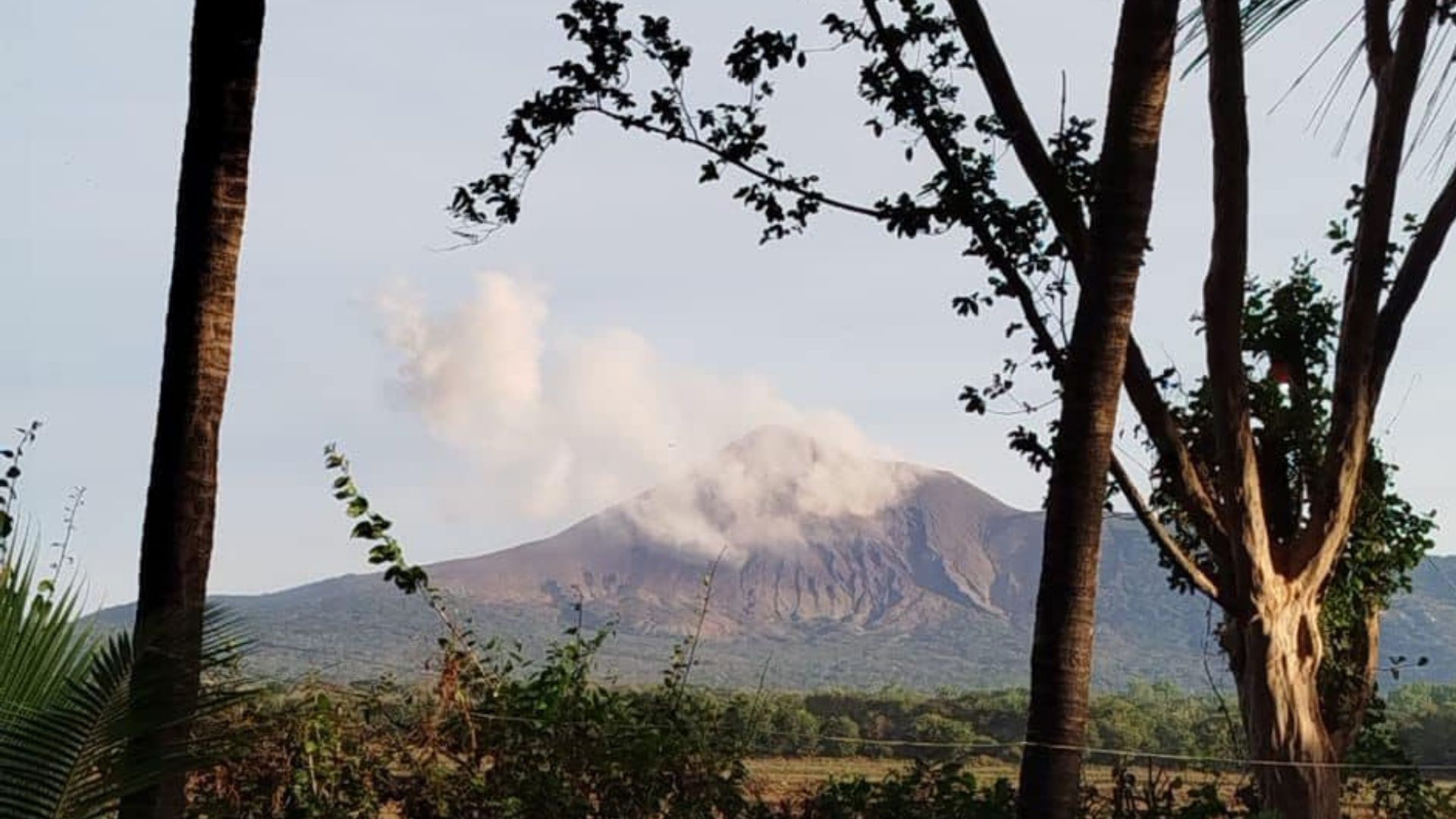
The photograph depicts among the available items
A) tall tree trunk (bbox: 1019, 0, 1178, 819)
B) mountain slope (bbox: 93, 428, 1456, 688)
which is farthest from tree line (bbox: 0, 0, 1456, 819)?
mountain slope (bbox: 93, 428, 1456, 688)

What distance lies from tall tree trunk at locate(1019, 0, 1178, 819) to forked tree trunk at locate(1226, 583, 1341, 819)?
156 centimetres

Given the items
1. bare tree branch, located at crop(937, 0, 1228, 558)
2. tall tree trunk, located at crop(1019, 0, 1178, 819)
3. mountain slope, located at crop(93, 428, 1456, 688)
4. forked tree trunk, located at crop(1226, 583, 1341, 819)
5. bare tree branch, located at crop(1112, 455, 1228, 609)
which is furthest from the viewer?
mountain slope, located at crop(93, 428, 1456, 688)

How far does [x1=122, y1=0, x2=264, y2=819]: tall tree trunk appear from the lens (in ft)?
14.4

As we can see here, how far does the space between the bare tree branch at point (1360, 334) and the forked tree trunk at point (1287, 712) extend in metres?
0.20

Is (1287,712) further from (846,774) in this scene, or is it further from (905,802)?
(846,774)

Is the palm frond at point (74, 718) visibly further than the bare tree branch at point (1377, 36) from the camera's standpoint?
No

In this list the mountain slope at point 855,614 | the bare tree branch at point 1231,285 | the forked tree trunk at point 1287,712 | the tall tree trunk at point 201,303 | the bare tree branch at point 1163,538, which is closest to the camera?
the tall tree trunk at point 201,303

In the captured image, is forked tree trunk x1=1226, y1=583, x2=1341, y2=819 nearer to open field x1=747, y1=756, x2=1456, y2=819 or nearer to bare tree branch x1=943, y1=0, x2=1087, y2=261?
open field x1=747, y1=756, x2=1456, y2=819

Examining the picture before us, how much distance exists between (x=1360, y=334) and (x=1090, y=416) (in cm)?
215

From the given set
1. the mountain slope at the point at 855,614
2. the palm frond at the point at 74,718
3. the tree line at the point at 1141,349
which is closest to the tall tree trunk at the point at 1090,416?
the tree line at the point at 1141,349

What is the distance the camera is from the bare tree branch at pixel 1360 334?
6867 millimetres

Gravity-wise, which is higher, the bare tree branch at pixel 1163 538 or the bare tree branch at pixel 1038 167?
the bare tree branch at pixel 1038 167

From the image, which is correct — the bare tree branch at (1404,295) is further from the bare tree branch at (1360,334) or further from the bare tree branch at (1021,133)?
the bare tree branch at (1021,133)

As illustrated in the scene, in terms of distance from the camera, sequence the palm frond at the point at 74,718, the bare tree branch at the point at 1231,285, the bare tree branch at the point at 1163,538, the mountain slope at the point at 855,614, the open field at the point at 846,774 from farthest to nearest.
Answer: the mountain slope at the point at 855,614 < the open field at the point at 846,774 < the bare tree branch at the point at 1163,538 < the bare tree branch at the point at 1231,285 < the palm frond at the point at 74,718
